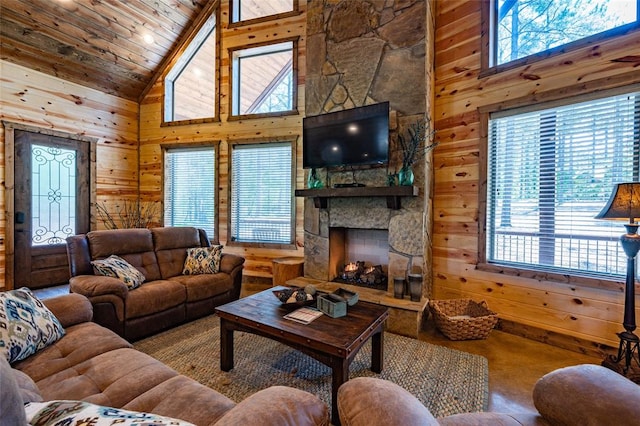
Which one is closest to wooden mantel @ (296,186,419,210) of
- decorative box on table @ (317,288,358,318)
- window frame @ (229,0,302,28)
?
decorative box on table @ (317,288,358,318)

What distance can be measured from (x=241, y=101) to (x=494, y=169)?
392cm

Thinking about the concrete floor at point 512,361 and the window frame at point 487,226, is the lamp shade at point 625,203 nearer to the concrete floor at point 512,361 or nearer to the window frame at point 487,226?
the window frame at point 487,226

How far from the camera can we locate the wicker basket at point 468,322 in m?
2.73

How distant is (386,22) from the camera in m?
3.32

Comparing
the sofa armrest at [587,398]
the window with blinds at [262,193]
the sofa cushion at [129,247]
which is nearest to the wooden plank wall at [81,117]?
the window with blinds at [262,193]

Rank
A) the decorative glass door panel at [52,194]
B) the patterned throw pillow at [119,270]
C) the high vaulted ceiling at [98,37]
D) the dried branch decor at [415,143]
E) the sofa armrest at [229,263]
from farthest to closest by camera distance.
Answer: the decorative glass door panel at [52,194] → the high vaulted ceiling at [98,37] → the sofa armrest at [229,263] → the dried branch decor at [415,143] → the patterned throw pillow at [119,270]

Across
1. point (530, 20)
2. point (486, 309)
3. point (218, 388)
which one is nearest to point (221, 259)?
point (218, 388)

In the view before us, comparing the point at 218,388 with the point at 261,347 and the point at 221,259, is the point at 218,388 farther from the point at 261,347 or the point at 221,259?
the point at 221,259

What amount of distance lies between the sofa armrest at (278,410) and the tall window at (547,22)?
139 inches

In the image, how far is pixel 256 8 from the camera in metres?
4.77

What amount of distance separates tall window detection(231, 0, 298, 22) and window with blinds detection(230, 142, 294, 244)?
2073 mm

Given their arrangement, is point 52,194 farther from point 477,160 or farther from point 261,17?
point 477,160

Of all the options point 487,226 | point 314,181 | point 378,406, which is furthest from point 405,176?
point 378,406

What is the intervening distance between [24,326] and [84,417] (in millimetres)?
1265
